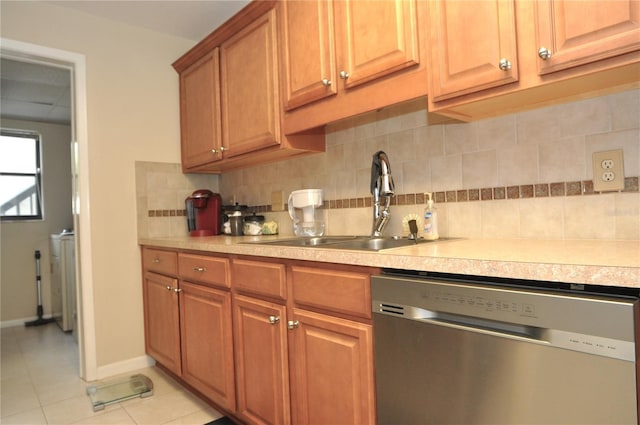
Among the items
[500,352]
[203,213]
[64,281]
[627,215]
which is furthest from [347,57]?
[64,281]

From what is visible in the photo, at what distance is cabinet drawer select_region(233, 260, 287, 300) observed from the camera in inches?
59.6

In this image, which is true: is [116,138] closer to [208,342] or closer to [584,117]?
[208,342]

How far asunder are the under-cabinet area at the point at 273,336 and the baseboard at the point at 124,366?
475 mm

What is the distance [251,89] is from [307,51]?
502 millimetres

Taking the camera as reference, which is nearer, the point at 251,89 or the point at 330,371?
the point at 330,371

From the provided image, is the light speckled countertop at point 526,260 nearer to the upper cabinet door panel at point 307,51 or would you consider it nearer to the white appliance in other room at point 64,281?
the upper cabinet door panel at point 307,51

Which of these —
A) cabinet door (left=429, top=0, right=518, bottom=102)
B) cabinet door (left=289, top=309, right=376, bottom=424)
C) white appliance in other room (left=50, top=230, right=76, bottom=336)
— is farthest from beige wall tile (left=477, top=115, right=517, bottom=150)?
white appliance in other room (left=50, top=230, right=76, bottom=336)

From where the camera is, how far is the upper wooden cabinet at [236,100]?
2.04 metres

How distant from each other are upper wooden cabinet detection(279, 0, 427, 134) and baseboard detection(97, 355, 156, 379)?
1.91 meters

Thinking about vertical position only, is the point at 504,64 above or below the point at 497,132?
above

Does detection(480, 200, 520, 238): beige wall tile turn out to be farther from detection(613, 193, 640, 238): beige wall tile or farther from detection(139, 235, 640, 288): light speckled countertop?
detection(613, 193, 640, 238): beige wall tile

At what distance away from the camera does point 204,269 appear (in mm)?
1983

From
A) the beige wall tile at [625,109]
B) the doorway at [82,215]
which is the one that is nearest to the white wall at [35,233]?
the doorway at [82,215]

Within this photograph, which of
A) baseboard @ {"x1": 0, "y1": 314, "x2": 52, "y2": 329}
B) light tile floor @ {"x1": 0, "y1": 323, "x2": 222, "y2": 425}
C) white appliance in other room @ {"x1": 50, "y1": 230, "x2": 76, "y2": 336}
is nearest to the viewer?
light tile floor @ {"x1": 0, "y1": 323, "x2": 222, "y2": 425}
